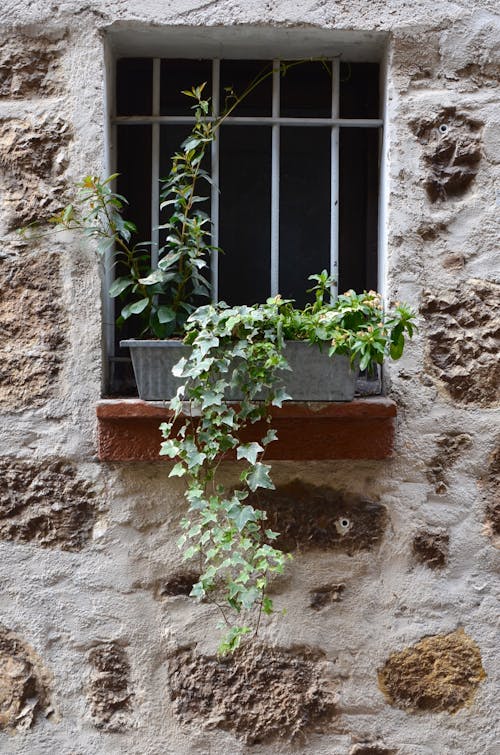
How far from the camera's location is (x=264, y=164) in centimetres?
238

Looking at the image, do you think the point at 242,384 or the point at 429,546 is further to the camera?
the point at 429,546

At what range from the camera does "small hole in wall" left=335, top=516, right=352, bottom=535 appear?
7.06ft

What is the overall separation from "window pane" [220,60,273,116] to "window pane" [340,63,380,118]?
0.22 m

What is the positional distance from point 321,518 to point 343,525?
61 millimetres

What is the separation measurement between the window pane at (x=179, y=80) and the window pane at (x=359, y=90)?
397 mm

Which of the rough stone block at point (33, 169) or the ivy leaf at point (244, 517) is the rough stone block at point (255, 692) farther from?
the rough stone block at point (33, 169)

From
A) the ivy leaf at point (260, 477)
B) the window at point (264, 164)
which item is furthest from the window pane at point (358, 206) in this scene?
the ivy leaf at point (260, 477)

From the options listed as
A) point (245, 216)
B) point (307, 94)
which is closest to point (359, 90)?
point (307, 94)

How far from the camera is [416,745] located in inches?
83.1

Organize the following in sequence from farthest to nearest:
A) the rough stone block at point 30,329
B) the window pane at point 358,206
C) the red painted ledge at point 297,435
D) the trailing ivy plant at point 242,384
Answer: the window pane at point 358,206 < the rough stone block at point 30,329 < the red painted ledge at point 297,435 < the trailing ivy plant at point 242,384

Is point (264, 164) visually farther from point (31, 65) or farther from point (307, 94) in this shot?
point (31, 65)

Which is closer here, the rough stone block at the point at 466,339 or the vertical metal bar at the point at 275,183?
the rough stone block at the point at 466,339

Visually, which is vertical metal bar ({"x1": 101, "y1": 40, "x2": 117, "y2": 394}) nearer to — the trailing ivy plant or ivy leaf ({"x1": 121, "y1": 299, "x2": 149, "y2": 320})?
ivy leaf ({"x1": 121, "y1": 299, "x2": 149, "y2": 320})

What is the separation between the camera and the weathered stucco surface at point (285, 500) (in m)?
2.12
